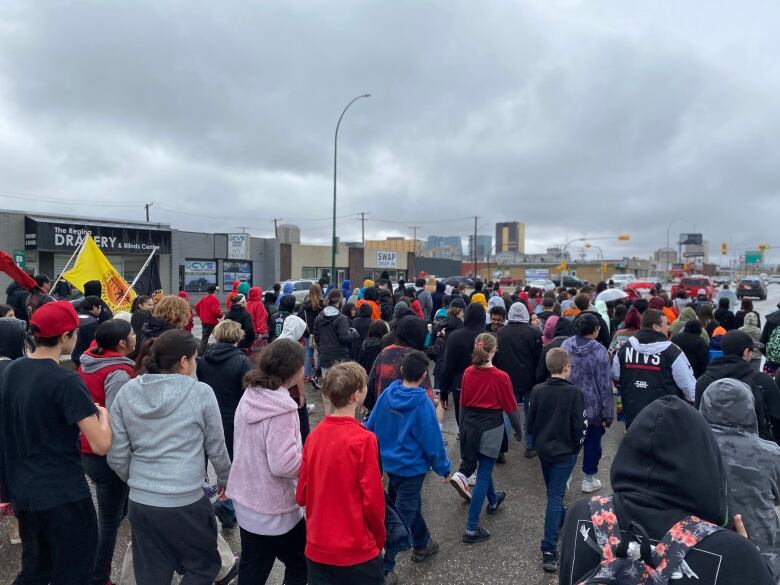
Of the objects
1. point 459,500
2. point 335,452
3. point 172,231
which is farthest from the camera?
point 172,231

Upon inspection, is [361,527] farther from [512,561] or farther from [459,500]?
[459,500]

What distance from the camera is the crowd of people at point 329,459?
1619 mm

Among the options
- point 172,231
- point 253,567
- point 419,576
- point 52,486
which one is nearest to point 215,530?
point 253,567

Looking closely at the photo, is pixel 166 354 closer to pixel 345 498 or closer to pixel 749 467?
pixel 345 498

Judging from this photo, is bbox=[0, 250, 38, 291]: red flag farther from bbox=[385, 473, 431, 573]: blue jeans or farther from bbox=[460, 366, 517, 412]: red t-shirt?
bbox=[460, 366, 517, 412]: red t-shirt

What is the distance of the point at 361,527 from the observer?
2.75m

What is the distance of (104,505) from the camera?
3502 millimetres

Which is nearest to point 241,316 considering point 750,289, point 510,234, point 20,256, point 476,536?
point 476,536

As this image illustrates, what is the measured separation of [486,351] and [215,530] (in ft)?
8.93

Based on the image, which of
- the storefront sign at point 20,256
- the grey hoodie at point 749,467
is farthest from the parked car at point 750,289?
the storefront sign at point 20,256

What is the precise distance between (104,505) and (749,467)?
159 inches

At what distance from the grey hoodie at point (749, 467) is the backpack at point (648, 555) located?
1669 mm

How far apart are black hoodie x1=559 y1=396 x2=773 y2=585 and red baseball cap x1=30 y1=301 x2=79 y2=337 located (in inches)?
110

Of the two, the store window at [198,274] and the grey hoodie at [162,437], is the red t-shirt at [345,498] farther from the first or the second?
the store window at [198,274]
